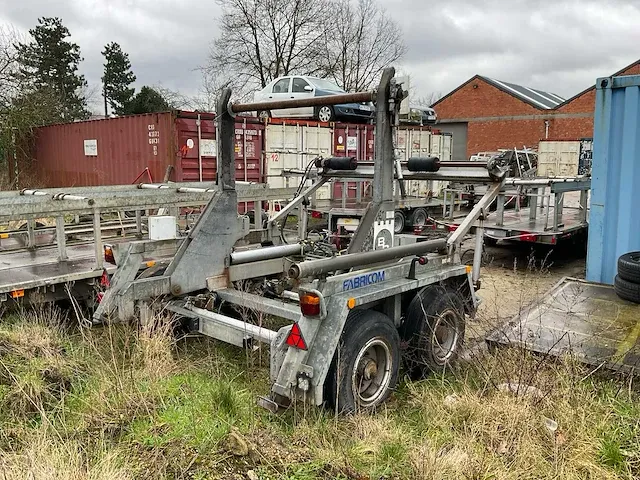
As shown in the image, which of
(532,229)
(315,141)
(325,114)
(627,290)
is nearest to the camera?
(627,290)

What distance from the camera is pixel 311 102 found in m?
4.32

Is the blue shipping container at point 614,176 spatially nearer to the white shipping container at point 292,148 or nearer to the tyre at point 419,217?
the tyre at point 419,217

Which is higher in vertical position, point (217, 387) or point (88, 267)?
point (88, 267)

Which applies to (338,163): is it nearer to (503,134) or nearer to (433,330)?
(433,330)

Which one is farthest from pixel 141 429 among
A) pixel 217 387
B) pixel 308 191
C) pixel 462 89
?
pixel 462 89

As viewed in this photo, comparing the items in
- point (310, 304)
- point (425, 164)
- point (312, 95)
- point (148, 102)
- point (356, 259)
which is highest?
point (148, 102)

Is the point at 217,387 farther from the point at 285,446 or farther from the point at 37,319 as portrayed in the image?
the point at 37,319

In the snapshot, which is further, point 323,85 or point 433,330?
point 323,85

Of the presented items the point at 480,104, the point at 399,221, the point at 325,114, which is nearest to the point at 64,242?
the point at 399,221

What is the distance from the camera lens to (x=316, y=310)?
3410mm

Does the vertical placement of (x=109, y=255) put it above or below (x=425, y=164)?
below

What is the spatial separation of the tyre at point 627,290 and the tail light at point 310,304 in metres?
3.55

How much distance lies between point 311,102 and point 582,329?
2.92m

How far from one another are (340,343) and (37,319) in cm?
288
